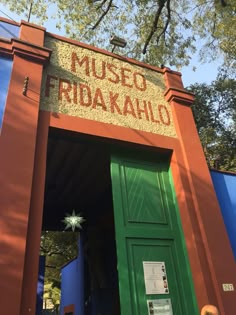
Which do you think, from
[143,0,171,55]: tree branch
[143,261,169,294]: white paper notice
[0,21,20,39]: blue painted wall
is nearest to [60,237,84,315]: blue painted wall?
[143,261,169,294]: white paper notice

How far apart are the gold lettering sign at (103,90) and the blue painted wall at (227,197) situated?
133 centimetres

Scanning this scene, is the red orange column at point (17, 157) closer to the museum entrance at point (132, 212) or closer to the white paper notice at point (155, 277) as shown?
the museum entrance at point (132, 212)

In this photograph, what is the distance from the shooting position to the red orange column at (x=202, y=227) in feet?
15.3

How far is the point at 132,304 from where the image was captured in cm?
434

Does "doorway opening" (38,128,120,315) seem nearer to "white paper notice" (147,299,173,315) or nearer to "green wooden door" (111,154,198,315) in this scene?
"green wooden door" (111,154,198,315)

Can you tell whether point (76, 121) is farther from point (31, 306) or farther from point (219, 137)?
point (219, 137)

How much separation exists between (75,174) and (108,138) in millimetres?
2636

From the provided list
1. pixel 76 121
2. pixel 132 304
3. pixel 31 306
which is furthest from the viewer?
pixel 76 121

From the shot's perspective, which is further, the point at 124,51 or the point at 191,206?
the point at 124,51

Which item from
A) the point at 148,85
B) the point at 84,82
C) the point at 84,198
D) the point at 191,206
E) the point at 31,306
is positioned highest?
the point at 148,85

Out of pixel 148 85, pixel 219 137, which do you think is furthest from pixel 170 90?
pixel 219 137

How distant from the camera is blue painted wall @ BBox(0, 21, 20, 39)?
5691 mm

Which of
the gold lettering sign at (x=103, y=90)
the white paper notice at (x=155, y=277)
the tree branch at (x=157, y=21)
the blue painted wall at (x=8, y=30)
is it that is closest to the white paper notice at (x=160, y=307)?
the white paper notice at (x=155, y=277)

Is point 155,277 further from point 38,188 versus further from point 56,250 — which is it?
point 56,250
